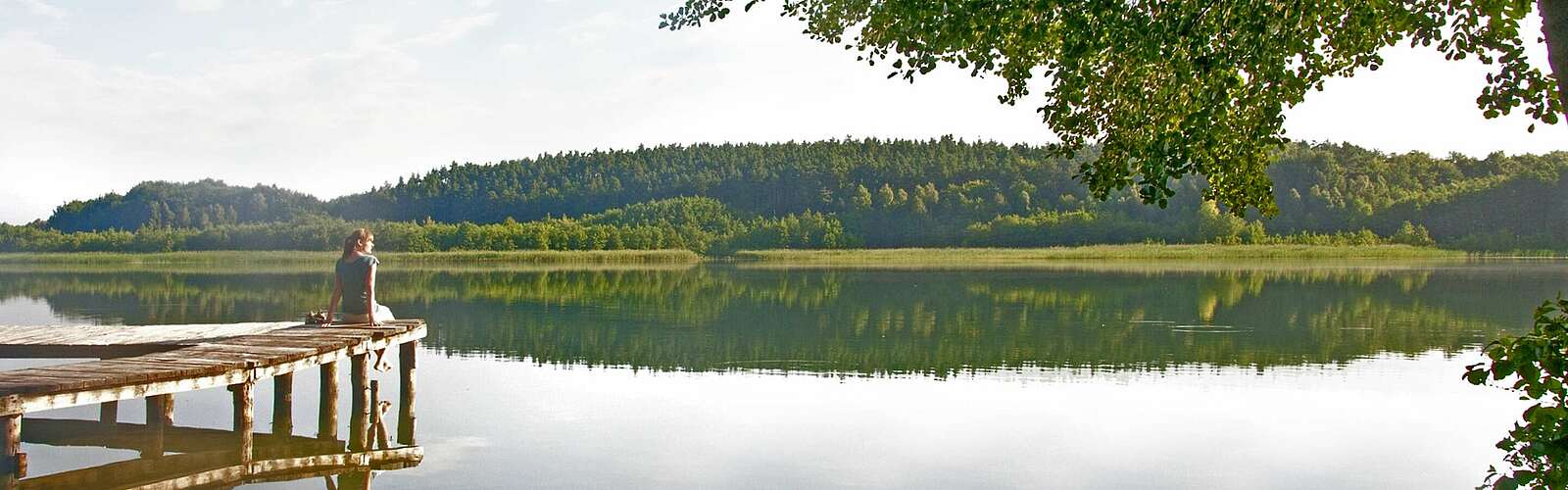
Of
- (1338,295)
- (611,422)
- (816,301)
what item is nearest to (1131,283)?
(1338,295)

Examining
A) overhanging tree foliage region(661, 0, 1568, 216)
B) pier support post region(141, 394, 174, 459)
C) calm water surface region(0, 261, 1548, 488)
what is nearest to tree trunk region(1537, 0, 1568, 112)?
overhanging tree foliage region(661, 0, 1568, 216)

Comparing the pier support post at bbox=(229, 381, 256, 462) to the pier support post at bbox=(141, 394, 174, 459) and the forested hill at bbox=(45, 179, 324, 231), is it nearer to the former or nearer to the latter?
the pier support post at bbox=(141, 394, 174, 459)

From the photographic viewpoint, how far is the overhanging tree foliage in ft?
20.9

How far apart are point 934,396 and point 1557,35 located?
32.0 ft

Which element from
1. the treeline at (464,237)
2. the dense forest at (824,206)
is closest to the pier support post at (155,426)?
the dense forest at (824,206)

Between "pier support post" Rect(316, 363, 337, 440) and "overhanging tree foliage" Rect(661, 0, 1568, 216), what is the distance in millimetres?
6434

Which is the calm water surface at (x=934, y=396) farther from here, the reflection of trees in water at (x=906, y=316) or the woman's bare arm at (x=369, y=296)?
the woman's bare arm at (x=369, y=296)

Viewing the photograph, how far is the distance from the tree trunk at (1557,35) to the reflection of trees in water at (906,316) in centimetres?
1214

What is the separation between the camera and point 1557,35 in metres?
5.14

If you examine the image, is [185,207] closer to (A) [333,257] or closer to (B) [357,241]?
(A) [333,257]

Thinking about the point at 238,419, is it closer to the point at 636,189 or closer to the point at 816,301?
the point at 816,301

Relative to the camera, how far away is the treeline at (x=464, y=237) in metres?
107

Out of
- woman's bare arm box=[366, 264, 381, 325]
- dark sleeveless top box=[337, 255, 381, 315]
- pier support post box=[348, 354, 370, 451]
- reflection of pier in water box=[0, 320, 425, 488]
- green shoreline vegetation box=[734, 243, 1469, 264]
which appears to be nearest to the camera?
reflection of pier in water box=[0, 320, 425, 488]

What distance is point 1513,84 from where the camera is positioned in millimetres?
5785
